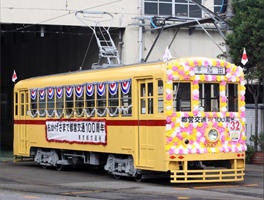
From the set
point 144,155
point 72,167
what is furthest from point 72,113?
point 144,155

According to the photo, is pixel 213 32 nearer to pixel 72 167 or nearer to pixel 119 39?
pixel 119 39

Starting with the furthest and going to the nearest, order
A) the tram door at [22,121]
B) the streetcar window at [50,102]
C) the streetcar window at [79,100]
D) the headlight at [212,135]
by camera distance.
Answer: the tram door at [22,121], the streetcar window at [50,102], the streetcar window at [79,100], the headlight at [212,135]

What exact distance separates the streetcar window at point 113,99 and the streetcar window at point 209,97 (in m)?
2.45

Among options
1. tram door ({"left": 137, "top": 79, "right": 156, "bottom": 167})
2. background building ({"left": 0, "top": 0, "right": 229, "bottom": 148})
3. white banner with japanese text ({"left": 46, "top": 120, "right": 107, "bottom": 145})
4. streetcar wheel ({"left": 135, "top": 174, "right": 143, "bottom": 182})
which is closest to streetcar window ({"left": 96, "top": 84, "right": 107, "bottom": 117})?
white banner with japanese text ({"left": 46, "top": 120, "right": 107, "bottom": 145})

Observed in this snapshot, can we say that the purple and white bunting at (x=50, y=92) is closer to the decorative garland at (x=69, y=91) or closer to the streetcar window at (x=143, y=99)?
the decorative garland at (x=69, y=91)

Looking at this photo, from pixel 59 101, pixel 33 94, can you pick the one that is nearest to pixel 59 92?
pixel 59 101

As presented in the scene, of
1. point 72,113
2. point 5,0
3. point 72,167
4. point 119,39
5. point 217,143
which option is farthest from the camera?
point 119,39

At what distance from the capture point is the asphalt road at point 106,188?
14.7 metres

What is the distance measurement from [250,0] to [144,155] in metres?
8.20

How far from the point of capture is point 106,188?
16.4 meters

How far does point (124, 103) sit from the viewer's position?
18.0 m

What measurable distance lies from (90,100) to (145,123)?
9.73ft

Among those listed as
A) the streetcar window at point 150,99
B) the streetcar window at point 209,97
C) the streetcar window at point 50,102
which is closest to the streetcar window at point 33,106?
the streetcar window at point 50,102

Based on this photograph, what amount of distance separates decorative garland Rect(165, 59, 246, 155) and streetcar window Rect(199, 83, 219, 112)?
128 mm
